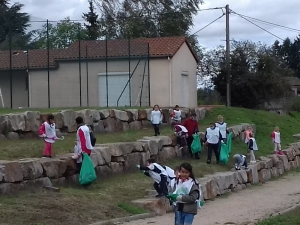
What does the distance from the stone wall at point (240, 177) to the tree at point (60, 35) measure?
10583mm

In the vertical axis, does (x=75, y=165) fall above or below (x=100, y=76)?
below

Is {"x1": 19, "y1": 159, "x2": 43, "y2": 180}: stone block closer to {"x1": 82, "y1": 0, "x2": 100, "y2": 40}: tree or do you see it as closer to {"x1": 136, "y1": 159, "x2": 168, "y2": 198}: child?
{"x1": 136, "y1": 159, "x2": 168, "y2": 198}: child

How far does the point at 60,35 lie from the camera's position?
45.8 meters

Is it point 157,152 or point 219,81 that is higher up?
point 219,81

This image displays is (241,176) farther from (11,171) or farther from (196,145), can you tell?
(11,171)

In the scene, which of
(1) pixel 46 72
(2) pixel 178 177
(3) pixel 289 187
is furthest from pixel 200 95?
(2) pixel 178 177

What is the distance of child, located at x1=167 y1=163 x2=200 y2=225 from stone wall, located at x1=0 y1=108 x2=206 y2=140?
8545 mm

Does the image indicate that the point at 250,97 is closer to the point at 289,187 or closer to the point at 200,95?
the point at 200,95

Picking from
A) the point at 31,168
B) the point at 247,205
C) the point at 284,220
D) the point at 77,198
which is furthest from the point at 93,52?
the point at 284,220

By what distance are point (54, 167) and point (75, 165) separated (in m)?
0.89

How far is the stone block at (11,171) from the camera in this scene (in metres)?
14.0

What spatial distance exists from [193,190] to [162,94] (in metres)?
22.8

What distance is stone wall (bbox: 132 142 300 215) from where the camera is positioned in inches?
622

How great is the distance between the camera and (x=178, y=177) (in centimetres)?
1127
